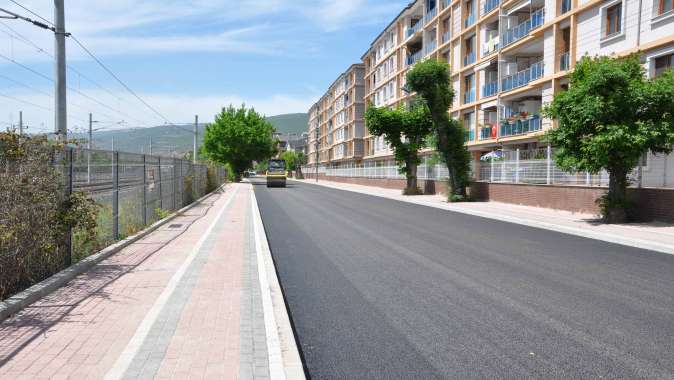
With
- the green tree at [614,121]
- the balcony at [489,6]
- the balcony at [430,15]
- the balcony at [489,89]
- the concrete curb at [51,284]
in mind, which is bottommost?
the concrete curb at [51,284]

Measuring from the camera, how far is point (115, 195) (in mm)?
10570

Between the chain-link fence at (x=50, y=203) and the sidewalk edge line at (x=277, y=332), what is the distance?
2.81 meters

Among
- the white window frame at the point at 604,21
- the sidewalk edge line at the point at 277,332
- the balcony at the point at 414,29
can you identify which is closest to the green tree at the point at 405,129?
the white window frame at the point at 604,21

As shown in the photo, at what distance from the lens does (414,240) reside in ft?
38.7

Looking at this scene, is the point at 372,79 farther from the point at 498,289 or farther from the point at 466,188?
the point at 498,289

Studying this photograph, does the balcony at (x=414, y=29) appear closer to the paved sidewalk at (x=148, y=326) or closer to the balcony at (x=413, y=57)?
the balcony at (x=413, y=57)

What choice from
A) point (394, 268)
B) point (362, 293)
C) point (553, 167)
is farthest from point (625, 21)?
point (362, 293)

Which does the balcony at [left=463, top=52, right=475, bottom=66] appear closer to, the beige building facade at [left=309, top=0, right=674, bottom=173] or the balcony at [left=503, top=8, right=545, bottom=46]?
the beige building facade at [left=309, top=0, right=674, bottom=173]

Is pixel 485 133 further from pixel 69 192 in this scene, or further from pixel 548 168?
pixel 69 192

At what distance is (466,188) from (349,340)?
77.9 feet

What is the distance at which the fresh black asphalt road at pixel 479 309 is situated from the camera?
4.19 metres

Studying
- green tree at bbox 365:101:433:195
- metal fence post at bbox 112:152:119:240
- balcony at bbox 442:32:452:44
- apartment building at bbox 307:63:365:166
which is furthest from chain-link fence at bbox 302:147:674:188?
apartment building at bbox 307:63:365:166

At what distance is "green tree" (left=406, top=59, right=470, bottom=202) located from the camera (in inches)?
1046

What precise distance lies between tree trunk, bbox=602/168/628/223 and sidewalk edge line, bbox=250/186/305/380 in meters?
11.1
